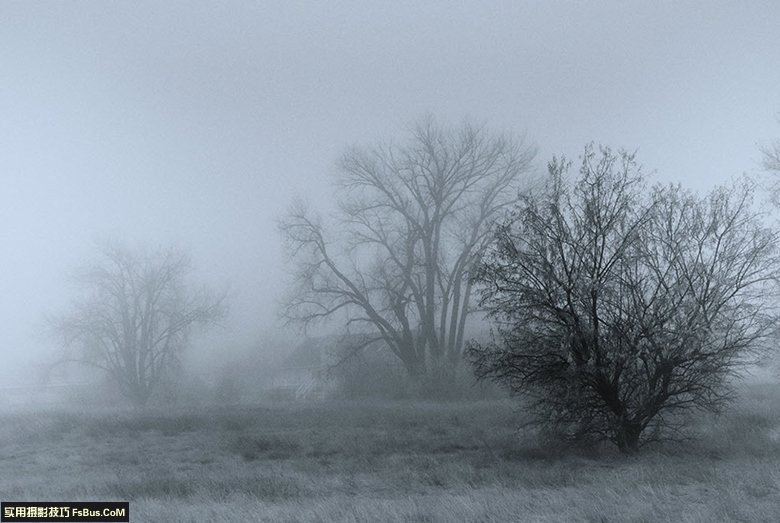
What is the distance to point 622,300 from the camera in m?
12.0

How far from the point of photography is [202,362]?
126ft

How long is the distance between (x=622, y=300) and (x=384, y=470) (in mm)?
5667

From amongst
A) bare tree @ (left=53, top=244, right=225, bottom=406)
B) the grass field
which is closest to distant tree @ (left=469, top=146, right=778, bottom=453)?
the grass field

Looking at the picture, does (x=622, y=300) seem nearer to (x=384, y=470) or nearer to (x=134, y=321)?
(x=384, y=470)

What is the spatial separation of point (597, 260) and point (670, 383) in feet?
9.55

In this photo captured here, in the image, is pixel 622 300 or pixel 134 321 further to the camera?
pixel 134 321

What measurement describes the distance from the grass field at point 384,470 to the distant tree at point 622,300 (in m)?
1.36

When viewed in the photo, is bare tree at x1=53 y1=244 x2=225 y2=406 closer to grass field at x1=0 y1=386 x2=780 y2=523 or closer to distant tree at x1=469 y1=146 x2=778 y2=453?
grass field at x1=0 y1=386 x2=780 y2=523

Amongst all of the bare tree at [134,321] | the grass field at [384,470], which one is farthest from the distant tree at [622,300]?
the bare tree at [134,321]

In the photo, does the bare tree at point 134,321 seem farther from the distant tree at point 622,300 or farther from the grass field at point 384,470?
the distant tree at point 622,300

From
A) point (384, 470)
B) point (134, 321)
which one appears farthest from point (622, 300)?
point (134, 321)

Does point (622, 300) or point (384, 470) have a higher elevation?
point (622, 300)

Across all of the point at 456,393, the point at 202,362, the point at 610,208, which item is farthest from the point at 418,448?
the point at 202,362

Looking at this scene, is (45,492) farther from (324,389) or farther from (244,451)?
(324,389)
